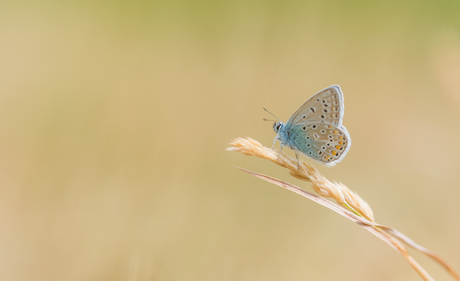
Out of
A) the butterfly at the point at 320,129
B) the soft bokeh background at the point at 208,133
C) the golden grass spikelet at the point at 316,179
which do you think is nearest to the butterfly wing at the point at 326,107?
the butterfly at the point at 320,129

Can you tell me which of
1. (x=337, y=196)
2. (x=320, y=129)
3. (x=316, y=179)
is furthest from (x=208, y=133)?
(x=337, y=196)

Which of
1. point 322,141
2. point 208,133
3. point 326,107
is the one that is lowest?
point 208,133

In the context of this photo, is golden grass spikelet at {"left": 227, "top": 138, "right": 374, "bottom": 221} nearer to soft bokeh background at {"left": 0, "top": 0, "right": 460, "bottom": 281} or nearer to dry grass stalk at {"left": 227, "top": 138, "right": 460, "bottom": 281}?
dry grass stalk at {"left": 227, "top": 138, "right": 460, "bottom": 281}

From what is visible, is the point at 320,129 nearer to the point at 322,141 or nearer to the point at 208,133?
the point at 322,141

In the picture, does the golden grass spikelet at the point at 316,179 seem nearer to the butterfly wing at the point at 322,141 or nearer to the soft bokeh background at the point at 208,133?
the butterfly wing at the point at 322,141

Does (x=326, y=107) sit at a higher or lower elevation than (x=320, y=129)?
higher

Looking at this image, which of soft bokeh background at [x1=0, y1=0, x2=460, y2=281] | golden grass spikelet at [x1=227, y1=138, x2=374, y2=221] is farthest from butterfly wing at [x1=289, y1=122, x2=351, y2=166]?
soft bokeh background at [x1=0, y1=0, x2=460, y2=281]
